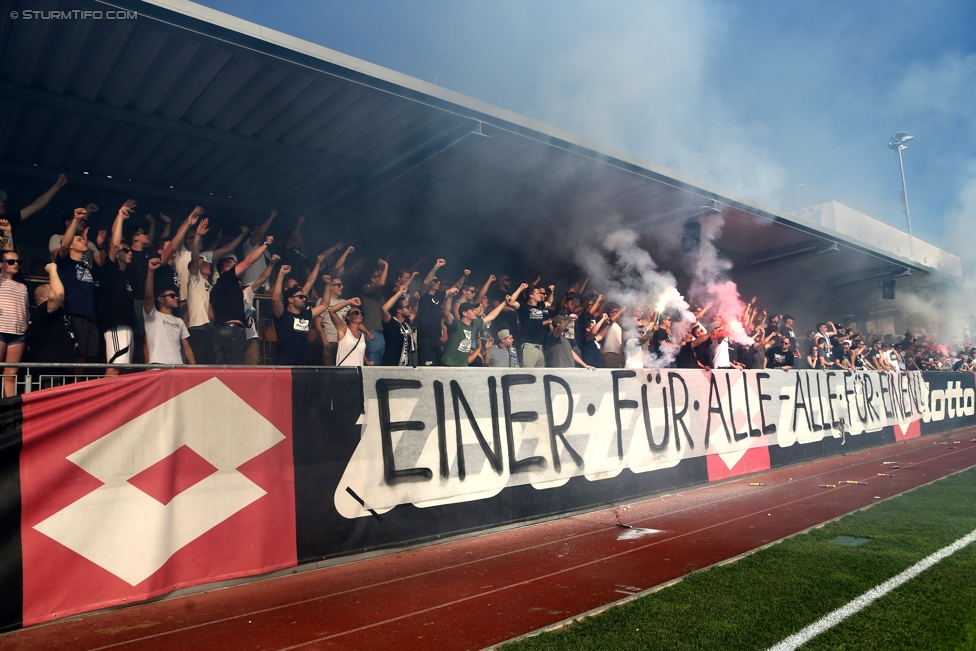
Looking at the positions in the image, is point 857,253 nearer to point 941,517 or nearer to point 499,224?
point 499,224

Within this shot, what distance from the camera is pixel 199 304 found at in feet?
24.0

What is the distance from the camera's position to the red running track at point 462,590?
4.25 meters

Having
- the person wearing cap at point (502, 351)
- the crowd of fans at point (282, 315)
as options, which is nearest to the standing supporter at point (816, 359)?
the crowd of fans at point (282, 315)

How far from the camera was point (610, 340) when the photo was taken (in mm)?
11641

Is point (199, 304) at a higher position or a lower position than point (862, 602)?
higher

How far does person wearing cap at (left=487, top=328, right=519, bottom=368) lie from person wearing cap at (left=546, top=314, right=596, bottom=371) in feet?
2.02

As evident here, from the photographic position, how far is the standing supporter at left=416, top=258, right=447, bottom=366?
9.43 metres

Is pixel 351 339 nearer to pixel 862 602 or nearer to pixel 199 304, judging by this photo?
pixel 199 304

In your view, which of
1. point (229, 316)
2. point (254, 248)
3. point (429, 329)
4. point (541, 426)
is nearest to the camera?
point (229, 316)

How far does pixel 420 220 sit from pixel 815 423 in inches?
340

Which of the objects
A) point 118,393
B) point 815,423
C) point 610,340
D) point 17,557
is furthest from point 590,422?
point 815,423

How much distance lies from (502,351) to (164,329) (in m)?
5.24

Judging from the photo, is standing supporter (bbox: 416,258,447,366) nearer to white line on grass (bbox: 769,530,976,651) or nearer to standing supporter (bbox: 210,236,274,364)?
standing supporter (bbox: 210,236,274,364)
